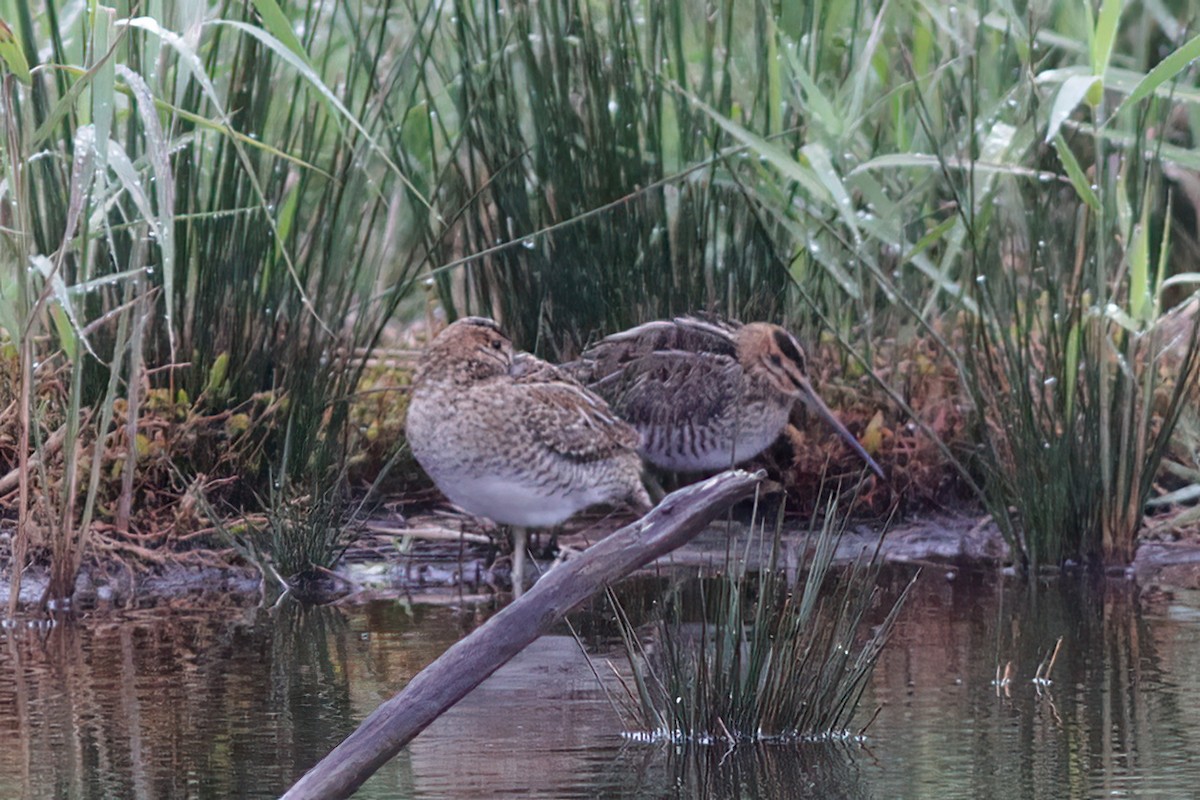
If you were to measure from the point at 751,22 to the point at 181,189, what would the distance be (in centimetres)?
226

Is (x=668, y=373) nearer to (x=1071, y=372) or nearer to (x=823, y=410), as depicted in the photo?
(x=823, y=410)

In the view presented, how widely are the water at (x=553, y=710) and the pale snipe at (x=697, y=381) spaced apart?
3.32 feet

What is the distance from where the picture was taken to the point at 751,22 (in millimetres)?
7191

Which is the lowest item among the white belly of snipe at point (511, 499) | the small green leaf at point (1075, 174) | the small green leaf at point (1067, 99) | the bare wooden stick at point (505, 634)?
the white belly of snipe at point (511, 499)

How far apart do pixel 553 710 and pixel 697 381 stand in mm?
2354

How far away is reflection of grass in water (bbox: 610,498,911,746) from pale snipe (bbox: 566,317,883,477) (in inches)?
96.9

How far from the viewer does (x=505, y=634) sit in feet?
11.5

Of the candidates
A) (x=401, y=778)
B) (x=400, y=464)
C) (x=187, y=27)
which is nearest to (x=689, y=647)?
(x=401, y=778)

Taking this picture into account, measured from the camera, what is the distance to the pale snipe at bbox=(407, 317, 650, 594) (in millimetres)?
5984

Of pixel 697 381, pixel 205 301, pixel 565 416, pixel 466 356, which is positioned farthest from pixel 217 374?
pixel 697 381

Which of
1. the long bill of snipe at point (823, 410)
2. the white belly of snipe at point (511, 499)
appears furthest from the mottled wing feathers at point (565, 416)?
the long bill of snipe at point (823, 410)

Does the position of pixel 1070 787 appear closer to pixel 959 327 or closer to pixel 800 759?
pixel 800 759

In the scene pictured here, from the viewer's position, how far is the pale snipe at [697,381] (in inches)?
263

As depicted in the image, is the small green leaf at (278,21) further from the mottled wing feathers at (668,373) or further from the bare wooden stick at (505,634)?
the mottled wing feathers at (668,373)
